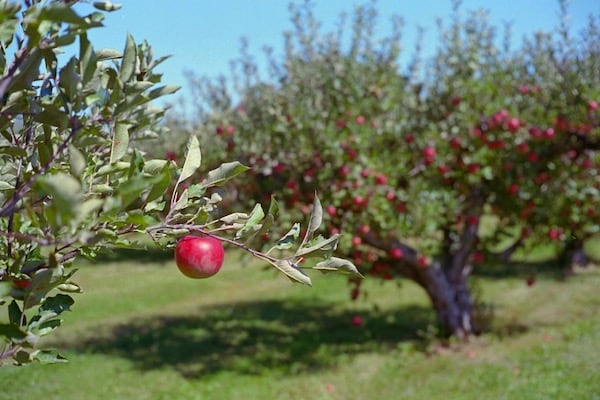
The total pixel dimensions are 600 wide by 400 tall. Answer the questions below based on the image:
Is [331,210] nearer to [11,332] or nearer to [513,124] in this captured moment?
[513,124]

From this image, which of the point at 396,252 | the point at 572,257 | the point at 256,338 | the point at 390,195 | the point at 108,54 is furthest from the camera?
the point at 572,257

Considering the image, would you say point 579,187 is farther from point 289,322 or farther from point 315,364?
point 289,322

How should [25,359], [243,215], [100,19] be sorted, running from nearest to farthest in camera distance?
[100,19]
[25,359]
[243,215]

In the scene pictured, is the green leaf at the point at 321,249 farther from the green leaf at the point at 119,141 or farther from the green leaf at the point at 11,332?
the green leaf at the point at 11,332

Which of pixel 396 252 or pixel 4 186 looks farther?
pixel 396 252

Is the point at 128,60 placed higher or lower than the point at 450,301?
higher

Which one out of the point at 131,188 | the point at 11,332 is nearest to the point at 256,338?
the point at 11,332

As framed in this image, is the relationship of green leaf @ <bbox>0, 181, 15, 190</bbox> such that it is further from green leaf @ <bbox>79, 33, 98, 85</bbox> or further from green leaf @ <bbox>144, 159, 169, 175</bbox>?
green leaf @ <bbox>79, 33, 98, 85</bbox>

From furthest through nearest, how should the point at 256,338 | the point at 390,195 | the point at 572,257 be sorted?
the point at 572,257
the point at 256,338
the point at 390,195

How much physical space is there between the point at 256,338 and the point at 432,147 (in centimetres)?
416

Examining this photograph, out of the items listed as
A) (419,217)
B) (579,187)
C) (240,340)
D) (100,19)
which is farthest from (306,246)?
(240,340)

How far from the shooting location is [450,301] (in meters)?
8.52

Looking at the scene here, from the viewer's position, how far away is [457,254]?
848 centimetres

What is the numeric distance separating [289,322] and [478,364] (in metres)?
4.10
